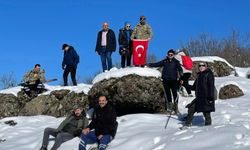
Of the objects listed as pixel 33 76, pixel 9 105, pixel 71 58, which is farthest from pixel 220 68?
pixel 9 105

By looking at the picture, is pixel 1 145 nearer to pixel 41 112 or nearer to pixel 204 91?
pixel 41 112

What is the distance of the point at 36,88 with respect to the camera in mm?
17156

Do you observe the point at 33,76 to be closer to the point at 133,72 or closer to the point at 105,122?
the point at 133,72

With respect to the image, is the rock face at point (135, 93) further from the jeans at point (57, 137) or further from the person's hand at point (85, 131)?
the person's hand at point (85, 131)

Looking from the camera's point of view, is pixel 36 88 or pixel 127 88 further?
pixel 36 88

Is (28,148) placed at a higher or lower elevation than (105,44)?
lower

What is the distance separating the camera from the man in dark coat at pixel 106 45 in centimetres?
1537

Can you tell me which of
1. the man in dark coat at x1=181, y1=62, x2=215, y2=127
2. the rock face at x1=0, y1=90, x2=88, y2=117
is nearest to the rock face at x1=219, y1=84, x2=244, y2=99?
the man in dark coat at x1=181, y1=62, x2=215, y2=127

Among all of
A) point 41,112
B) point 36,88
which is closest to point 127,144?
point 41,112

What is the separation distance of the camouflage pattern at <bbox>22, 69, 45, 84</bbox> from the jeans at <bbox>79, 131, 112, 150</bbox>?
24.4 ft

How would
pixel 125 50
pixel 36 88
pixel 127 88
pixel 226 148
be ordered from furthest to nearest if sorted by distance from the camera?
pixel 36 88 → pixel 125 50 → pixel 127 88 → pixel 226 148

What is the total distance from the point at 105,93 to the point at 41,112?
11.9 feet

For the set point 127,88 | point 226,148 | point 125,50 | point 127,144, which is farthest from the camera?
point 125,50

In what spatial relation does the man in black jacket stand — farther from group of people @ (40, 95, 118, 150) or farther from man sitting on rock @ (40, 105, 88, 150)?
man sitting on rock @ (40, 105, 88, 150)
